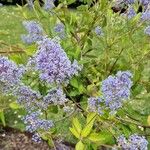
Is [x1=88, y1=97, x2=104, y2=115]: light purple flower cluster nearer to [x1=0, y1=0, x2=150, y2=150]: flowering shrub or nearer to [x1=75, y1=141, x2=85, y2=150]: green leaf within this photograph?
[x1=0, y1=0, x2=150, y2=150]: flowering shrub

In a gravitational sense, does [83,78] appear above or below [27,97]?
below

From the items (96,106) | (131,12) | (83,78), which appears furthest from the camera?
(131,12)

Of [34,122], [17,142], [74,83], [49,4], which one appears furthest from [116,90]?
[17,142]

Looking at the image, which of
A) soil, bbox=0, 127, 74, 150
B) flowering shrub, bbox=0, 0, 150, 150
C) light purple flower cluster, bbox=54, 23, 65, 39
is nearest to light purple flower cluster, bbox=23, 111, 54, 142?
flowering shrub, bbox=0, 0, 150, 150

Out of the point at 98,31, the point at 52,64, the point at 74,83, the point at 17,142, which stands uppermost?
the point at 52,64

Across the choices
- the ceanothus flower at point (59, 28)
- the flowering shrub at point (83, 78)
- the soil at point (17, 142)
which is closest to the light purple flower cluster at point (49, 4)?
the flowering shrub at point (83, 78)

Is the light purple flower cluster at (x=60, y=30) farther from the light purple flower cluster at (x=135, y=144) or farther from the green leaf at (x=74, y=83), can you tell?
the light purple flower cluster at (x=135, y=144)

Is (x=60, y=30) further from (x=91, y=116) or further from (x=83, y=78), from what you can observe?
(x=91, y=116)

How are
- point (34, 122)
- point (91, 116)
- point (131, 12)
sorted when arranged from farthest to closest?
point (131, 12) < point (91, 116) < point (34, 122)
